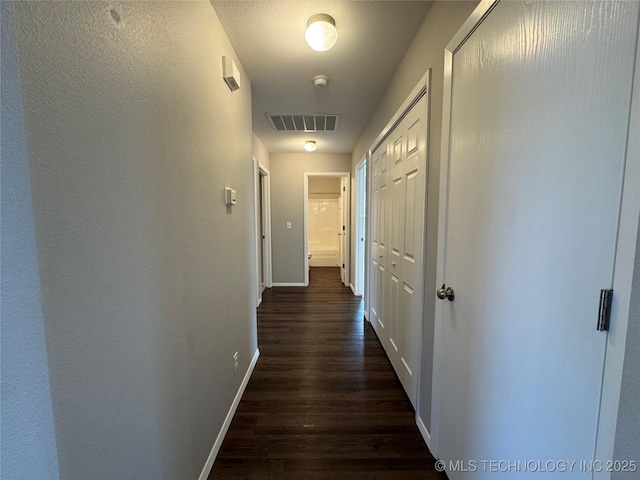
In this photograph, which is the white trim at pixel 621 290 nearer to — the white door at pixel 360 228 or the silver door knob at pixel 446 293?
the silver door knob at pixel 446 293

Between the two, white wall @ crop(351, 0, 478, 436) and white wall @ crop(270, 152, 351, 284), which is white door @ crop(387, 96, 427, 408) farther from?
white wall @ crop(270, 152, 351, 284)

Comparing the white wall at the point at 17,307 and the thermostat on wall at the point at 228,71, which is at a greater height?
the thermostat on wall at the point at 228,71

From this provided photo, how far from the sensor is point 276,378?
200 cm

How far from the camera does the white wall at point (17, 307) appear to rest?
16.3 inches

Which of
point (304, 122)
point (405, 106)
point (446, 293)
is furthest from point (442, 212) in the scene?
point (304, 122)

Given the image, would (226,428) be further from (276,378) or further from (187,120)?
(187,120)

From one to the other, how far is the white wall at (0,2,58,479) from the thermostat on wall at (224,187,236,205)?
1089 millimetres

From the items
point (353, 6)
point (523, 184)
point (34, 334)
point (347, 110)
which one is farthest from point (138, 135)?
point (347, 110)

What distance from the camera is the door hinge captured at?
53 cm

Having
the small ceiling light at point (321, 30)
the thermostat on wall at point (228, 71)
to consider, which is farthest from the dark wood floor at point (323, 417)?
the small ceiling light at point (321, 30)

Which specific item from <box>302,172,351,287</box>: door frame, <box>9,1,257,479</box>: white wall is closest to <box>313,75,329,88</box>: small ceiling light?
<box>9,1,257,479</box>: white wall

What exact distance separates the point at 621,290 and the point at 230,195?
1623 mm

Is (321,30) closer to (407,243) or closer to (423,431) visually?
(407,243)

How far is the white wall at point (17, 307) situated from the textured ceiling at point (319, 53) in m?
1.34
